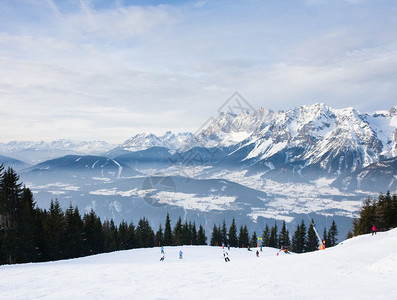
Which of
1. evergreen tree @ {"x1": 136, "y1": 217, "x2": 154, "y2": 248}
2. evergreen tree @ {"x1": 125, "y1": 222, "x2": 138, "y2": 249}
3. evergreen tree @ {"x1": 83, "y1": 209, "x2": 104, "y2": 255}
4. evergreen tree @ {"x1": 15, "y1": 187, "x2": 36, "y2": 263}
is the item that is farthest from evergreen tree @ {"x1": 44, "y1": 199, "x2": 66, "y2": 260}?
evergreen tree @ {"x1": 136, "y1": 217, "x2": 154, "y2": 248}

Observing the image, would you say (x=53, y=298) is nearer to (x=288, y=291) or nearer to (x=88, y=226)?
(x=288, y=291)

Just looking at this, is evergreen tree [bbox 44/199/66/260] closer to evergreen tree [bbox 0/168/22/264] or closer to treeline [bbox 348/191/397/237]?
evergreen tree [bbox 0/168/22/264]

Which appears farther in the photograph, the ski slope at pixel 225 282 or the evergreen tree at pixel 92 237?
the evergreen tree at pixel 92 237

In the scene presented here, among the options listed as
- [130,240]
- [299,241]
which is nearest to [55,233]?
[130,240]

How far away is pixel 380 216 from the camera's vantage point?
6562cm

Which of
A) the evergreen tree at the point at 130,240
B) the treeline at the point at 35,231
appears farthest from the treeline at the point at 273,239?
the treeline at the point at 35,231

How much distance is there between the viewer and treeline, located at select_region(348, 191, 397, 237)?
214 ft

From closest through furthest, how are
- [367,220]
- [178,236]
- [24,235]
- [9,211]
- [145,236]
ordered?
[9,211], [24,235], [367,220], [145,236], [178,236]

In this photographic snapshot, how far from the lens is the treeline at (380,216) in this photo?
65375mm

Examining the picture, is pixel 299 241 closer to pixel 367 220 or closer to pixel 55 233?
pixel 367 220

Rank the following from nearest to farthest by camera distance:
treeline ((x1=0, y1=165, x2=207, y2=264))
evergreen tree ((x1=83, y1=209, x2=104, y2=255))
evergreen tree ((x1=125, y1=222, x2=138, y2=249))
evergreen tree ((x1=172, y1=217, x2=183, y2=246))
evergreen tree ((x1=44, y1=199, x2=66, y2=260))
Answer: treeline ((x1=0, y1=165, x2=207, y2=264))
evergreen tree ((x1=44, y1=199, x2=66, y2=260))
evergreen tree ((x1=83, y1=209, x2=104, y2=255))
evergreen tree ((x1=125, y1=222, x2=138, y2=249))
evergreen tree ((x1=172, y1=217, x2=183, y2=246))

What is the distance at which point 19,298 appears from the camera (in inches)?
710

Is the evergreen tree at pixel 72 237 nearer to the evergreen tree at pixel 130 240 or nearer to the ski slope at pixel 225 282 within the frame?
the evergreen tree at pixel 130 240

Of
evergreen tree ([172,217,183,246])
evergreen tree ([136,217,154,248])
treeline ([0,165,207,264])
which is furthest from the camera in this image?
evergreen tree ([172,217,183,246])
